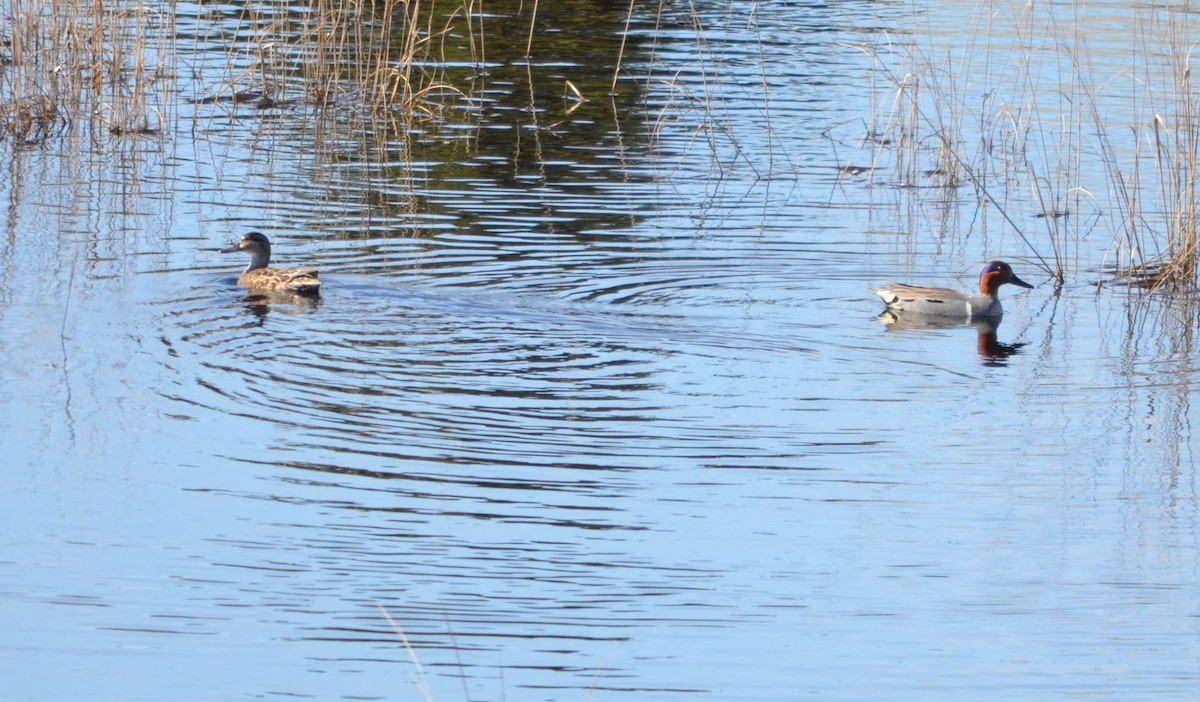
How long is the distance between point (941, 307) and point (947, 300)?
2.7 inches

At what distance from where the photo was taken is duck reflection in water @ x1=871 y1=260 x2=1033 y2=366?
11508mm

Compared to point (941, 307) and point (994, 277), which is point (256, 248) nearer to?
point (941, 307)

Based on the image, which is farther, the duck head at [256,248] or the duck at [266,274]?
the duck head at [256,248]

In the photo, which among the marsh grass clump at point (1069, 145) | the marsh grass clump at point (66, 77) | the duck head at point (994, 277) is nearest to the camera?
the duck head at point (994, 277)

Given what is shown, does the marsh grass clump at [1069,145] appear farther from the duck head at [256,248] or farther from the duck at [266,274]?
the duck head at [256,248]

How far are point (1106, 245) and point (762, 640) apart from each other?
29.3ft

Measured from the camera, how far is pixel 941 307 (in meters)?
11.7

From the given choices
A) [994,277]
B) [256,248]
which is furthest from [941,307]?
[256,248]

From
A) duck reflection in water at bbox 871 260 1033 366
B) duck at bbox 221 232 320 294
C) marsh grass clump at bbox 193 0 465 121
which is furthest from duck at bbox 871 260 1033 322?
marsh grass clump at bbox 193 0 465 121

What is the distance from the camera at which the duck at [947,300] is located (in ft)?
37.8

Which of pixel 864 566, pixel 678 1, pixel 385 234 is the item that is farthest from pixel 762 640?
pixel 678 1

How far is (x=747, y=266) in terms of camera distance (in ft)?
41.8

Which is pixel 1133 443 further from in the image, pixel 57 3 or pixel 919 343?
pixel 57 3

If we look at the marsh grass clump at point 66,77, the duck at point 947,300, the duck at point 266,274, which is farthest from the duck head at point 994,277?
the marsh grass clump at point 66,77
